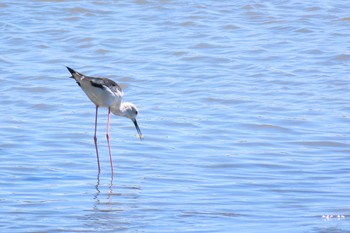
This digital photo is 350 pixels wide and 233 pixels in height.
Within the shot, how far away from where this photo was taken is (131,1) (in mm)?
17734

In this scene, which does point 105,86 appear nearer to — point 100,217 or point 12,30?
point 100,217

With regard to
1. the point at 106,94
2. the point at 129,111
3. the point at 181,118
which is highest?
the point at 106,94

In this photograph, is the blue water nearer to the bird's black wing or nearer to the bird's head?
the bird's head

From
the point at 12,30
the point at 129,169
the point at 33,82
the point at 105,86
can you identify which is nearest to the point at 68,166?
the point at 129,169

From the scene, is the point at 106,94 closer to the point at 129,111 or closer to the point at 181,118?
the point at 129,111

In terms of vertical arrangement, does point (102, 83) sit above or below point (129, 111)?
above

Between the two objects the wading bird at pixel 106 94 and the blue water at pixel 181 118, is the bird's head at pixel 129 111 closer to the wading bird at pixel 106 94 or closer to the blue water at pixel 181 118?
the wading bird at pixel 106 94

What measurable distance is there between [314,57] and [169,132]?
173 inches

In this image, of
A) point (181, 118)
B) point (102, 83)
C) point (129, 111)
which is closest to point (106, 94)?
point (102, 83)

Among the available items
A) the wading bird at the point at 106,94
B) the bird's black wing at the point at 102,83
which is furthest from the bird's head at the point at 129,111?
the bird's black wing at the point at 102,83

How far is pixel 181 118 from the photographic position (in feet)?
33.9

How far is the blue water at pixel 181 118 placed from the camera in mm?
6949

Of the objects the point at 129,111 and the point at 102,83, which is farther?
the point at 129,111

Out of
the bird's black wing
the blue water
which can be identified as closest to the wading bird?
the bird's black wing
